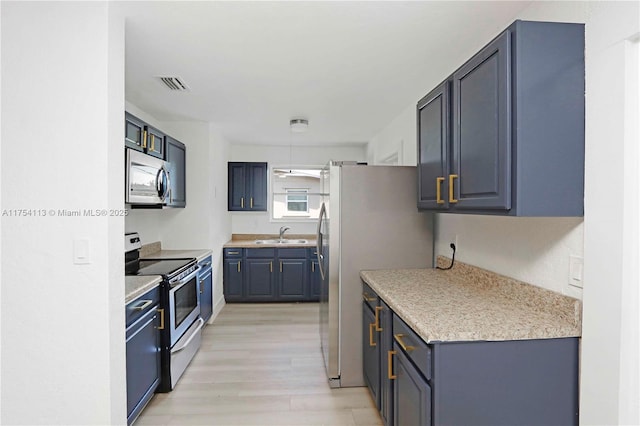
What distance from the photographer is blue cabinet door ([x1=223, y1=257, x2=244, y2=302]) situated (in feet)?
15.8

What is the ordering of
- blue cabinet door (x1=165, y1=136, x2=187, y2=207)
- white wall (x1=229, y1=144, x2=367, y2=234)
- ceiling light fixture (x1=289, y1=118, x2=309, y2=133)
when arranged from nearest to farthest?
blue cabinet door (x1=165, y1=136, x2=187, y2=207)
ceiling light fixture (x1=289, y1=118, x2=309, y2=133)
white wall (x1=229, y1=144, x2=367, y2=234)

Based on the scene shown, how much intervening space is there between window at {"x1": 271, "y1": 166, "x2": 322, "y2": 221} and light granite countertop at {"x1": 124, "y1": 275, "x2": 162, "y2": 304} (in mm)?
3320

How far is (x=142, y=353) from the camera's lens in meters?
2.17

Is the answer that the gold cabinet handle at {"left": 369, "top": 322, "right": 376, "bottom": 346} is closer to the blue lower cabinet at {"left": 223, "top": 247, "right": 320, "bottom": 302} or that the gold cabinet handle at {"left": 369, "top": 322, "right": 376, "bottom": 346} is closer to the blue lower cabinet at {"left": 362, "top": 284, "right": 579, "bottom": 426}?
the blue lower cabinet at {"left": 362, "top": 284, "right": 579, "bottom": 426}

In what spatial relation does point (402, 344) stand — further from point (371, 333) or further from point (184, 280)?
point (184, 280)

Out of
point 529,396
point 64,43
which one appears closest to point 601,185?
point 529,396

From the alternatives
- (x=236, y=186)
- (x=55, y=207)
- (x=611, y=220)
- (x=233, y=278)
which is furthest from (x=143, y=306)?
(x=236, y=186)

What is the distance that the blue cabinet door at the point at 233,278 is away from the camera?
15.8 ft

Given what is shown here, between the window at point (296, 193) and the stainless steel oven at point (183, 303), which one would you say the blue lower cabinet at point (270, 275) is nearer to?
the window at point (296, 193)

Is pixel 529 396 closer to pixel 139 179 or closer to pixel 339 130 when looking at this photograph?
pixel 139 179

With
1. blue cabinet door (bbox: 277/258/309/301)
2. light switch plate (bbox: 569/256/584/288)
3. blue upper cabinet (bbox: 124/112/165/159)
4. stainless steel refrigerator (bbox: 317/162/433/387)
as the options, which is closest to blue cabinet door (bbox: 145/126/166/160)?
blue upper cabinet (bbox: 124/112/165/159)

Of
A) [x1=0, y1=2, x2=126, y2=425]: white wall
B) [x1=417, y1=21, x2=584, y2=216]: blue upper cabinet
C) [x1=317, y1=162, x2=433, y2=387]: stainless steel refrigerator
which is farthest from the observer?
[x1=317, y1=162, x2=433, y2=387]: stainless steel refrigerator

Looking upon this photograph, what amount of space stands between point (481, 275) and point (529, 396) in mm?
844

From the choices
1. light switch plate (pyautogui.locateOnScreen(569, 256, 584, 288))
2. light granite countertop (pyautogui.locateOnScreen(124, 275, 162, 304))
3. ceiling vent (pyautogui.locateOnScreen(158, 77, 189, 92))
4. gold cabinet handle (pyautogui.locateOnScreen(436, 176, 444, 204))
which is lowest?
light granite countertop (pyautogui.locateOnScreen(124, 275, 162, 304))
